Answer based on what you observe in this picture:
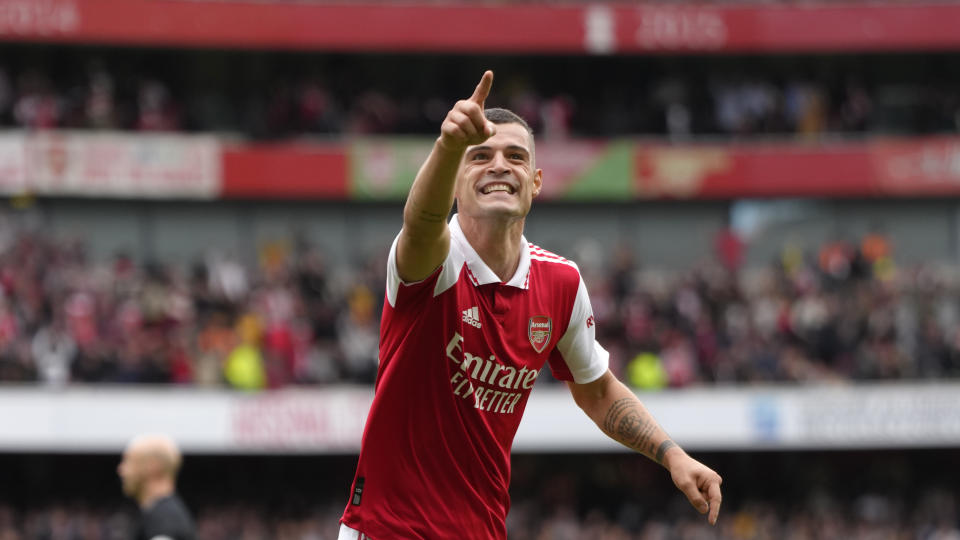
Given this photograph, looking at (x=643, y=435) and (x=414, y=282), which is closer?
(x=414, y=282)

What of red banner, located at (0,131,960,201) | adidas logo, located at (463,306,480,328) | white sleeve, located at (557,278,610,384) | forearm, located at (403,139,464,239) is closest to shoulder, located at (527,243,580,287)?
white sleeve, located at (557,278,610,384)

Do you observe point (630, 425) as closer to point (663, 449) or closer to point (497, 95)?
point (663, 449)

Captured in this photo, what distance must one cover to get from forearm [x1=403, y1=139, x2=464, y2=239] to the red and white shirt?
1.24 ft

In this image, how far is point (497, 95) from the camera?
89.0 ft

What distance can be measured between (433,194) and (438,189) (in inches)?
0.9

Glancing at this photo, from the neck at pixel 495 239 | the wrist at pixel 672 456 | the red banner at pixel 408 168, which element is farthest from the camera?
the red banner at pixel 408 168

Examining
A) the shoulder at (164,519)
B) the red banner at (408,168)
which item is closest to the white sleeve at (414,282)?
the shoulder at (164,519)

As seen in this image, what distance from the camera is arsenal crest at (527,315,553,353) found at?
5184 millimetres

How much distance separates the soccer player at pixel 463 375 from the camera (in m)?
4.84

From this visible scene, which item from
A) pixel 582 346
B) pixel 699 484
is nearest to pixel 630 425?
pixel 582 346

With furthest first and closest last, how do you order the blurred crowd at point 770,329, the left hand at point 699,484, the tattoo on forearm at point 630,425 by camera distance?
1. the blurred crowd at point 770,329
2. the tattoo on forearm at point 630,425
3. the left hand at point 699,484

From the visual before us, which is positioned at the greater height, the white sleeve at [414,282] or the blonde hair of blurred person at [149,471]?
the white sleeve at [414,282]

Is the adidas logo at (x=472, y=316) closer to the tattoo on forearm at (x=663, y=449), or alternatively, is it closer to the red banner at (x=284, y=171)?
the tattoo on forearm at (x=663, y=449)

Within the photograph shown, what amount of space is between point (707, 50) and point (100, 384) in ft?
46.1
